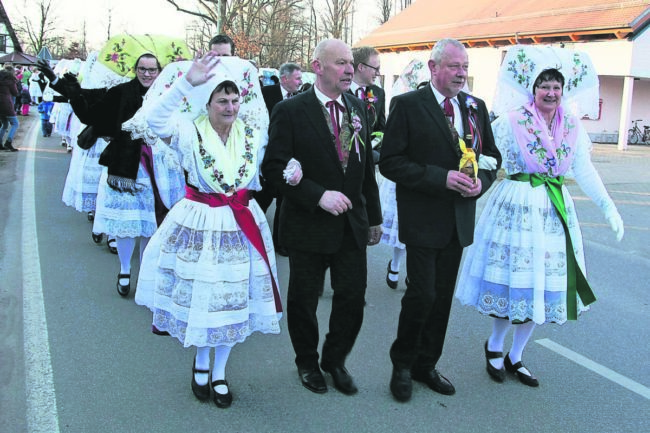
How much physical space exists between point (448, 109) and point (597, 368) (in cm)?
217

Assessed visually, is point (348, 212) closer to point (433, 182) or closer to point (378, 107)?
point (433, 182)

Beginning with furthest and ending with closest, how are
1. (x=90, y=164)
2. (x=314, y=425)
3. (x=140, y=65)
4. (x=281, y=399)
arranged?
(x=90, y=164) < (x=140, y=65) < (x=281, y=399) < (x=314, y=425)

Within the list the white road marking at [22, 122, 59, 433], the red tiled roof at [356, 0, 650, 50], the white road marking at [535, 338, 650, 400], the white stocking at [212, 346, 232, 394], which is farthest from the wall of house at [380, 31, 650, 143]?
the white stocking at [212, 346, 232, 394]

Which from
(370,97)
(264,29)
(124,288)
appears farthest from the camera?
(264,29)

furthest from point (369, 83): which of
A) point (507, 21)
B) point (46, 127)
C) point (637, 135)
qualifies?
point (637, 135)

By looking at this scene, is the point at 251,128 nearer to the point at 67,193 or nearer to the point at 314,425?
the point at 314,425

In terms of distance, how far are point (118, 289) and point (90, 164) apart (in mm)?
2722

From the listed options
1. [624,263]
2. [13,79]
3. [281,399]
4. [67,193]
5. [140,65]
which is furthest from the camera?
[13,79]

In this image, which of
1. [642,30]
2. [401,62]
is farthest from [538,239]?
[401,62]

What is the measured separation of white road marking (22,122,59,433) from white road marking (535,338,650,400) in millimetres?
3479

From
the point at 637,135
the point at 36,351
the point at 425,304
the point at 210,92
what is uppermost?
the point at 637,135

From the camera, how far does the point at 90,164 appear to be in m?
8.00

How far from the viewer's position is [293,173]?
3.57m

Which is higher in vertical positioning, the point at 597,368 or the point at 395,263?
the point at 395,263
